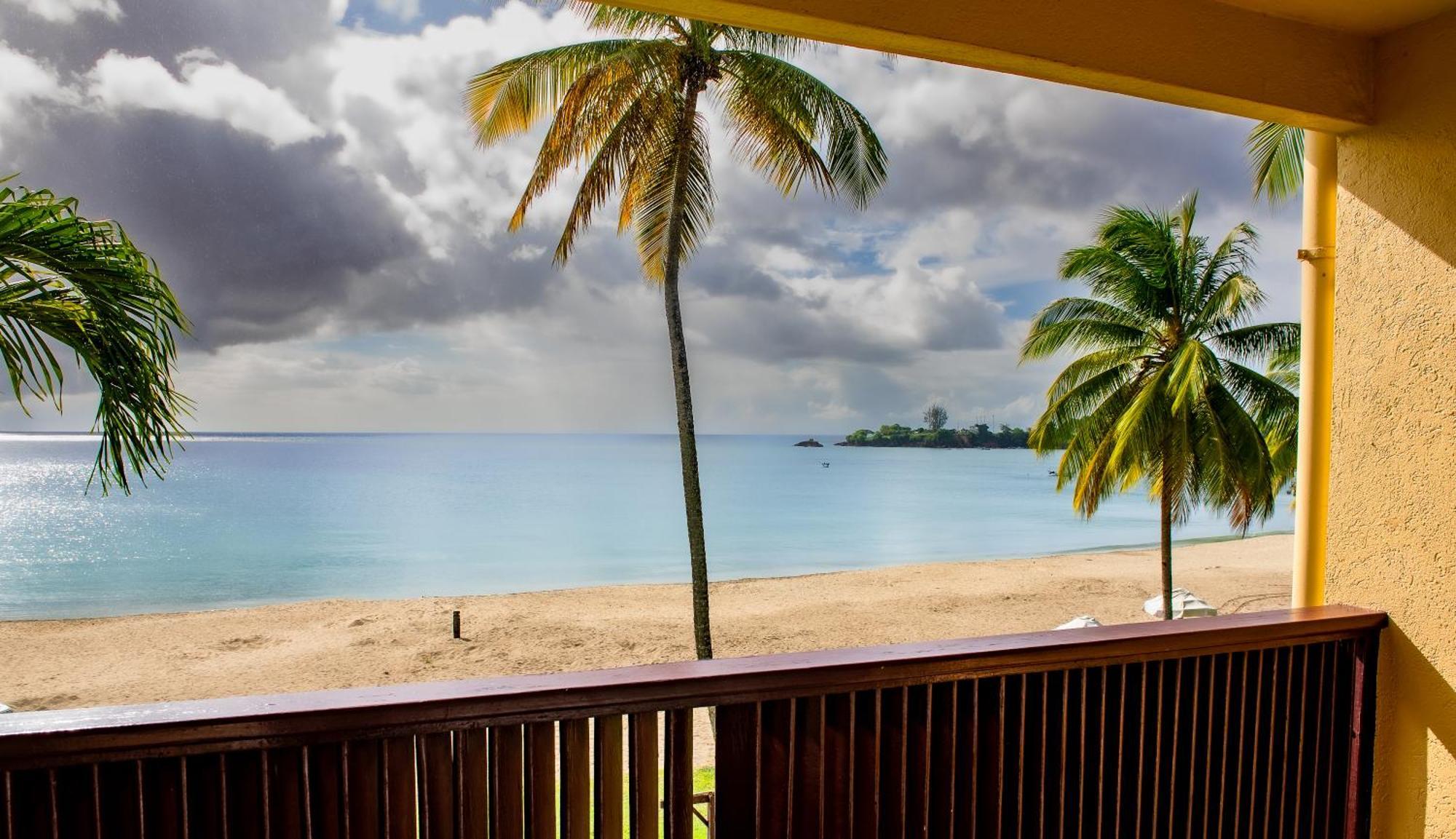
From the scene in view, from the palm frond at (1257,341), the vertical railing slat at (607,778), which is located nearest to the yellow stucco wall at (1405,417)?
the vertical railing slat at (607,778)

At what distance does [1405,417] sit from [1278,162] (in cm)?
560

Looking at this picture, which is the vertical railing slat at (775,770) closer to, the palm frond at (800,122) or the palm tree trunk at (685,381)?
the palm tree trunk at (685,381)

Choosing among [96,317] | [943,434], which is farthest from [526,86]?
[943,434]

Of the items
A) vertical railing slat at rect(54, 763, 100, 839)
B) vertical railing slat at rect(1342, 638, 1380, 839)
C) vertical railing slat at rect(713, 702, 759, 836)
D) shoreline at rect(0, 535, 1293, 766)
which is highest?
vertical railing slat at rect(54, 763, 100, 839)

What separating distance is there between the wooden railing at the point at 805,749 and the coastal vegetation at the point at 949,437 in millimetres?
35527

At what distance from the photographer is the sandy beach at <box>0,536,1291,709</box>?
38.6ft

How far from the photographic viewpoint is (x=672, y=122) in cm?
767

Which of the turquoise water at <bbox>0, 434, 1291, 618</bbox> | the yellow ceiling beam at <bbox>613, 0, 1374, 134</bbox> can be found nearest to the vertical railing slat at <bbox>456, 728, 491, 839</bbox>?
the yellow ceiling beam at <bbox>613, 0, 1374, 134</bbox>

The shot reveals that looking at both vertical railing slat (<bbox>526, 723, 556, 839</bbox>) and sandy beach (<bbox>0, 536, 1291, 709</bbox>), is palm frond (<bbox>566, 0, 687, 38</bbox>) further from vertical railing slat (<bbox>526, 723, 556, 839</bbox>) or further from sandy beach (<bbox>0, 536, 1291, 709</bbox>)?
sandy beach (<bbox>0, 536, 1291, 709</bbox>)

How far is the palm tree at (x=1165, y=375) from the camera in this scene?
9.20m

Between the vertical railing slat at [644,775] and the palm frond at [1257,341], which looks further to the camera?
the palm frond at [1257,341]

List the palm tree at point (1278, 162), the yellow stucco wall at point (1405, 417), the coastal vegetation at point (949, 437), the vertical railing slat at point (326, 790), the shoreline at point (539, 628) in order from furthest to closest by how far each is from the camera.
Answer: the coastal vegetation at point (949, 437) < the shoreline at point (539, 628) < the palm tree at point (1278, 162) < the yellow stucco wall at point (1405, 417) < the vertical railing slat at point (326, 790)

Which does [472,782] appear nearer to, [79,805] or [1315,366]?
[79,805]

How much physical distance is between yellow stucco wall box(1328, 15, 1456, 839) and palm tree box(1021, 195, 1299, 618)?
7.56 m
